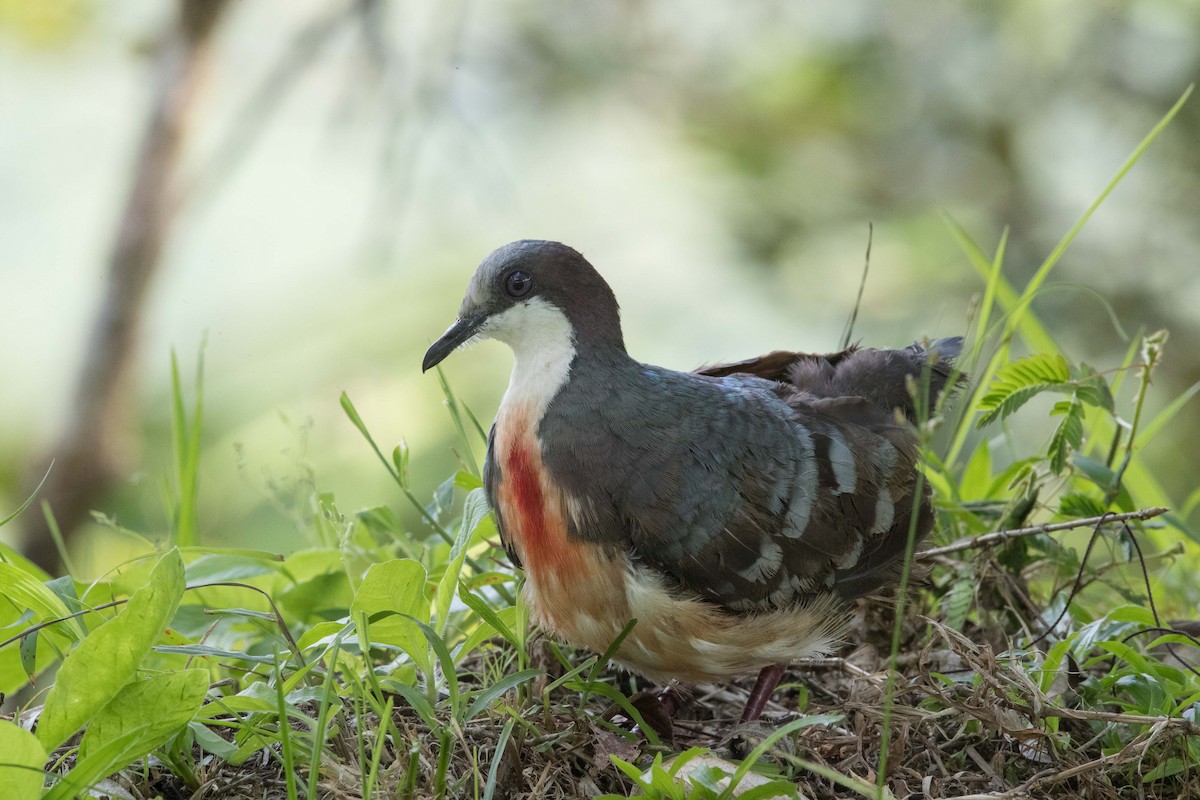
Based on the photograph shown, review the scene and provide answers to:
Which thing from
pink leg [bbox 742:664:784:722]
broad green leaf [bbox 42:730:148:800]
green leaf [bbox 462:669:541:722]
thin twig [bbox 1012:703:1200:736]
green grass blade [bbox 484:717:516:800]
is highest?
broad green leaf [bbox 42:730:148:800]

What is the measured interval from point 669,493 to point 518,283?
0.50m

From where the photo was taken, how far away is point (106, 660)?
1.50 m

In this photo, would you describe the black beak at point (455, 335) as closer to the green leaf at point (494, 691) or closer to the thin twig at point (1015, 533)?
the green leaf at point (494, 691)

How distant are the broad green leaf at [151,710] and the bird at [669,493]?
63 cm

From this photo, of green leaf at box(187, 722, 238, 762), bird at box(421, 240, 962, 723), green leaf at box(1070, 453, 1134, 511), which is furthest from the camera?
green leaf at box(1070, 453, 1134, 511)

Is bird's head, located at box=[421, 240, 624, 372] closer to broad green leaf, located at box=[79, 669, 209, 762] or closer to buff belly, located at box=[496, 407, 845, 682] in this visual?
buff belly, located at box=[496, 407, 845, 682]

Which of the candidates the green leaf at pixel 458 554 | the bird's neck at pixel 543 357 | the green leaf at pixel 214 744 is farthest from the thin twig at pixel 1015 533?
the green leaf at pixel 214 744

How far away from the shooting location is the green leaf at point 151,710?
1.49 meters

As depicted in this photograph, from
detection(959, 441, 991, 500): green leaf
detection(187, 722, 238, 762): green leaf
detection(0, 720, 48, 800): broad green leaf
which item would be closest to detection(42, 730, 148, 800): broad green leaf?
detection(0, 720, 48, 800): broad green leaf

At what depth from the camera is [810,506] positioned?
2.03 m

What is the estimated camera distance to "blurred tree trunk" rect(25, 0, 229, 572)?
4160mm

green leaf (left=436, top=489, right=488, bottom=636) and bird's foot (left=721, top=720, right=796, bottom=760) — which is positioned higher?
green leaf (left=436, top=489, right=488, bottom=636)

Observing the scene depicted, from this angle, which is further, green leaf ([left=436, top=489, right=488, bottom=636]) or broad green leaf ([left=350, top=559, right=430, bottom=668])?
green leaf ([left=436, top=489, right=488, bottom=636])

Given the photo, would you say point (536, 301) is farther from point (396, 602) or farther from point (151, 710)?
point (151, 710)
